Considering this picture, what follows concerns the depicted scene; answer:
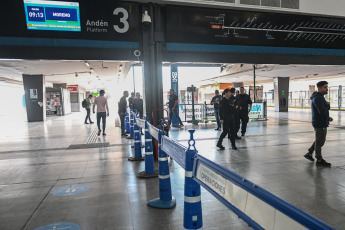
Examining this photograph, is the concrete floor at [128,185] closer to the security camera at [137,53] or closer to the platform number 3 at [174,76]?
the security camera at [137,53]

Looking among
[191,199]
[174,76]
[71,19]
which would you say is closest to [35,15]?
[71,19]

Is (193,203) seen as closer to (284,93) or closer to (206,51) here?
(206,51)

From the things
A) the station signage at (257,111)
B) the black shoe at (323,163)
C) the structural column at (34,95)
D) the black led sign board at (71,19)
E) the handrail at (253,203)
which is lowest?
the black shoe at (323,163)

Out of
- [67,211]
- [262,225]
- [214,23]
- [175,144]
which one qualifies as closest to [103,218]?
[67,211]

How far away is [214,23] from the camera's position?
5.97 metres

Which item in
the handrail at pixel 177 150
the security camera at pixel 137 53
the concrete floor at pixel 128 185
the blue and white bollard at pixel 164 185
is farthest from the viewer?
the security camera at pixel 137 53

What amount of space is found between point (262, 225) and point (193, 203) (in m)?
0.91

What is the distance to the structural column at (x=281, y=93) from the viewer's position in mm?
23078

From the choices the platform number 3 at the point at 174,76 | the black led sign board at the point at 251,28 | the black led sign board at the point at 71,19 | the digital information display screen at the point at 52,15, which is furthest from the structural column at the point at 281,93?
the digital information display screen at the point at 52,15

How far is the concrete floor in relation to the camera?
306 centimetres

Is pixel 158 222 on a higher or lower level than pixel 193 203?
lower

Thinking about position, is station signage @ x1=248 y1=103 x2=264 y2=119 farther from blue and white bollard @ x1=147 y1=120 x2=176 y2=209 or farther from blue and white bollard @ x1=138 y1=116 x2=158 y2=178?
blue and white bollard @ x1=147 y1=120 x2=176 y2=209

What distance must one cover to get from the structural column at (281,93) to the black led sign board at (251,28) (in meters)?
17.0

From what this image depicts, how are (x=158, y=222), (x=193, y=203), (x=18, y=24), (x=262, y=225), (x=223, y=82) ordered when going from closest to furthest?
1. (x=262, y=225)
2. (x=193, y=203)
3. (x=158, y=222)
4. (x=18, y=24)
5. (x=223, y=82)
